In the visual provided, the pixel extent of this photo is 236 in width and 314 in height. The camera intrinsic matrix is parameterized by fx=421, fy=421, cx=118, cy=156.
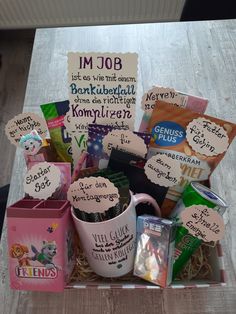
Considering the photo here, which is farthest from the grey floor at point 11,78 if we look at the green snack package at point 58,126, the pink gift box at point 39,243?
the pink gift box at point 39,243

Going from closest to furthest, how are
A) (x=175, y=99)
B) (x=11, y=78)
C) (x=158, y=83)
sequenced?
(x=175, y=99)
(x=158, y=83)
(x=11, y=78)

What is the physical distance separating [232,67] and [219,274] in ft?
2.26

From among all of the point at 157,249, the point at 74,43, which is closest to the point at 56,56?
the point at 74,43

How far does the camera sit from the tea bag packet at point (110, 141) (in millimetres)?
719

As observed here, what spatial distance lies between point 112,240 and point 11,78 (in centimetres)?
204

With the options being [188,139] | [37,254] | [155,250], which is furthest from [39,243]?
[188,139]

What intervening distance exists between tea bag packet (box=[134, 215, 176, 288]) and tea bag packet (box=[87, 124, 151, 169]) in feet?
0.40

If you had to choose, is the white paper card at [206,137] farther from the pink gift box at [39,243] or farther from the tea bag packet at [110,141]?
the pink gift box at [39,243]

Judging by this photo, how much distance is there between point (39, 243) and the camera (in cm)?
67

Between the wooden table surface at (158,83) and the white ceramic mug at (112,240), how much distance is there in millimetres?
70

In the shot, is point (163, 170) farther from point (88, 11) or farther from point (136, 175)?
point (88, 11)

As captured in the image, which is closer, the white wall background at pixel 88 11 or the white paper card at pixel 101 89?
the white paper card at pixel 101 89

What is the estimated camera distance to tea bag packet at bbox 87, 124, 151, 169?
72 centimetres

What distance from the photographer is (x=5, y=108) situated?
2.36m
